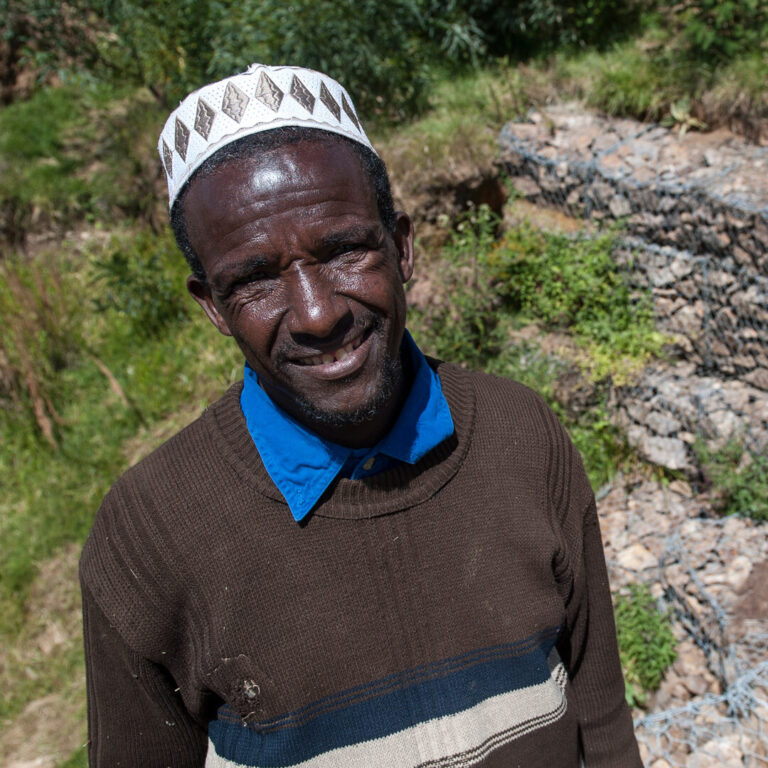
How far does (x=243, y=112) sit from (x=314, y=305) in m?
0.33

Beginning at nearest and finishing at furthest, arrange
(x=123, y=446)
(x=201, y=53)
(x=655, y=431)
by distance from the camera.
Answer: (x=655, y=431)
(x=123, y=446)
(x=201, y=53)

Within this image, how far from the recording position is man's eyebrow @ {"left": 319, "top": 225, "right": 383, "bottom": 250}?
44.0 inches

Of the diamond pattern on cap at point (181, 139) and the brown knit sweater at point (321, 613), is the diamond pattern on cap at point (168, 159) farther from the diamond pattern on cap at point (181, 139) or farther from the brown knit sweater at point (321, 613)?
the brown knit sweater at point (321, 613)

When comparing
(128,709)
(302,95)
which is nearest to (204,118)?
(302,95)

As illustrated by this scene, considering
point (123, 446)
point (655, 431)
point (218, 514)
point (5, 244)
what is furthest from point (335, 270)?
point (5, 244)

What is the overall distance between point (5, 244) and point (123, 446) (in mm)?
3557

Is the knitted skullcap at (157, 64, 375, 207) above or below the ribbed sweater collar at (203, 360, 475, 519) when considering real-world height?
above

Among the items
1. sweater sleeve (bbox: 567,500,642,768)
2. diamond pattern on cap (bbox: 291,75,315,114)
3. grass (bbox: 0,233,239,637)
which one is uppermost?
diamond pattern on cap (bbox: 291,75,315,114)

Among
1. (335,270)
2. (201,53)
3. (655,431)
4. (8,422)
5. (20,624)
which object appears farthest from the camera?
(201,53)

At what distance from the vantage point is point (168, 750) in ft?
4.28

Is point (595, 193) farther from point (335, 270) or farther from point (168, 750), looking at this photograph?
point (168, 750)

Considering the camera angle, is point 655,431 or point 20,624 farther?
point 655,431

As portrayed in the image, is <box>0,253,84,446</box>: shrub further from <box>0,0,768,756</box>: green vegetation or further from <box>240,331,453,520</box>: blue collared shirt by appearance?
<box>240,331,453,520</box>: blue collared shirt

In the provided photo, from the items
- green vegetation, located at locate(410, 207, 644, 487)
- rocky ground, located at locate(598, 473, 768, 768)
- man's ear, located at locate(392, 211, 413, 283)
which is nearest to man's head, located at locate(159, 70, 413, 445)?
man's ear, located at locate(392, 211, 413, 283)
